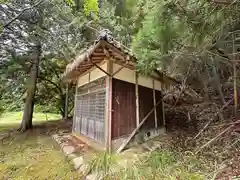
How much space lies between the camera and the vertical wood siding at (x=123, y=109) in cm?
491

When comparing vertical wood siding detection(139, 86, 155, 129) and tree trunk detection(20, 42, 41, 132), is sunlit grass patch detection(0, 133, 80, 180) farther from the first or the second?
tree trunk detection(20, 42, 41, 132)

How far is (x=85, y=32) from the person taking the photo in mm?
9461

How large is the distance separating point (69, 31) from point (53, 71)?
9.78ft

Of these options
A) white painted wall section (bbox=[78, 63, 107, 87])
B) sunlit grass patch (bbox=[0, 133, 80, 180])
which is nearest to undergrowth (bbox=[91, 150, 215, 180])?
sunlit grass patch (bbox=[0, 133, 80, 180])

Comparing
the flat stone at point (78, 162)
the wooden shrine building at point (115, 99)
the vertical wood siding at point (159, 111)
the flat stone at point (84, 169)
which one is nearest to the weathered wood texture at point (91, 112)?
the wooden shrine building at point (115, 99)

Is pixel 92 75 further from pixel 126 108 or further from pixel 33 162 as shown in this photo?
pixel 33 162

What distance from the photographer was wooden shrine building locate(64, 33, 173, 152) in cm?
468

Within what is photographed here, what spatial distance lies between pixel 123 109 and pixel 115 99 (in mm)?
390

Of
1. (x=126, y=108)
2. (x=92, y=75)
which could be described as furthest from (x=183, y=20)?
(x=92, y=75)

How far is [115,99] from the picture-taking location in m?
4.96

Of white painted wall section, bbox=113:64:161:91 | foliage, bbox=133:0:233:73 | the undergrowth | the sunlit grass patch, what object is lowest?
the sunlit grass patch

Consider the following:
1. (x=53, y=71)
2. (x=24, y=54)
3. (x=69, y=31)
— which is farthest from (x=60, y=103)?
(x=69, y=31)

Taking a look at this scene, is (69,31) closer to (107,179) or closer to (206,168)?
(107,179)

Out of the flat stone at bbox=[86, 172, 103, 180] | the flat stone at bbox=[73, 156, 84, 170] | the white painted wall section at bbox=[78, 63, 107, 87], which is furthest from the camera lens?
the white painted wall section at bbox=[78, 63, 107, 87]
